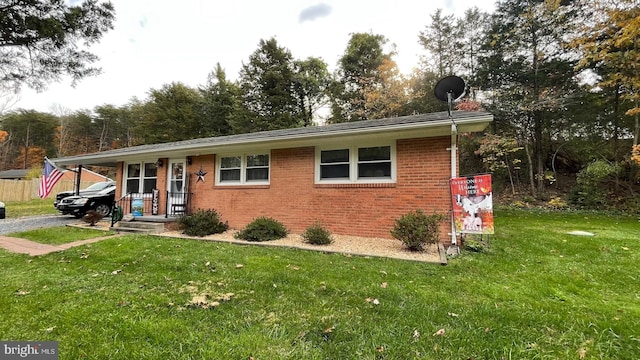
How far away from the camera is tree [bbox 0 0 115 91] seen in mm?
8258

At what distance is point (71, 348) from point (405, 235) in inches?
202

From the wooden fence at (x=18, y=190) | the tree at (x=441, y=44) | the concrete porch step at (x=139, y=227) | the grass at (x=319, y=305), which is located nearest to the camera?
the grass at (x=319, y=305)

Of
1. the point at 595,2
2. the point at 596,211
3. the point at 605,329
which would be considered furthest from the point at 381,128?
the point at 595,2

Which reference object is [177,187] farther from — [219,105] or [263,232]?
[219,105]

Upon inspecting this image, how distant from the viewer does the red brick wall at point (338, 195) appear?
648 centimetres

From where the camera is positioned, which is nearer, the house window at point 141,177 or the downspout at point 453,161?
the downspout at point 453,161

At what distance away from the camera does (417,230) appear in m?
5.53

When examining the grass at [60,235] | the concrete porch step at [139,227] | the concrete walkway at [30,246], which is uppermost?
the concrete porch step at [139,227]

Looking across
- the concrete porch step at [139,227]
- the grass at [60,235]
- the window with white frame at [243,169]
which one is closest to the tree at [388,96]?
the window with white frame at [243,169]

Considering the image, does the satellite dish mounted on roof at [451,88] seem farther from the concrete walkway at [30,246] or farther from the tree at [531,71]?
the tree at [531,71]

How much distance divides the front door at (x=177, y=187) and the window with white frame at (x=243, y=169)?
5.16 ft

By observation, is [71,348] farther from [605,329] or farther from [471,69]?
[471,69]

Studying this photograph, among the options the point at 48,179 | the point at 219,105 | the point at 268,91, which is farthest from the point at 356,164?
the point at 219,105

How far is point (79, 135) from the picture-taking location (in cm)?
3559
